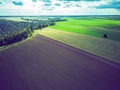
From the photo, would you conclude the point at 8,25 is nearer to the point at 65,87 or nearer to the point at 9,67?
the point at 9,67

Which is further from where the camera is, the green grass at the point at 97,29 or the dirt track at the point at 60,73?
the green grass at the point at 97,29

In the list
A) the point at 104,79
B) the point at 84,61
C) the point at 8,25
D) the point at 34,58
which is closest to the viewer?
the point at 104,79

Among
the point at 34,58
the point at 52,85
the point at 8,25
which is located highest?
the point at 52,85

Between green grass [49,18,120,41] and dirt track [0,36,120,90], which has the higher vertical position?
dirt track [0,36,120,90]

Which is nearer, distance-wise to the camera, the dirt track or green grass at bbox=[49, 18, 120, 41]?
the dirt track

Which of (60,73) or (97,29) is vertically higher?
(60,73)

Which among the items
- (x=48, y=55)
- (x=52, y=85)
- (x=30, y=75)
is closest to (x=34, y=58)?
(x=48, y=55)

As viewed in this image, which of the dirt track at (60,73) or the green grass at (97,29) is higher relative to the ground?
the dirt track at (60,73)

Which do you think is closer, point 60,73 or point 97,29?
point 60,73
